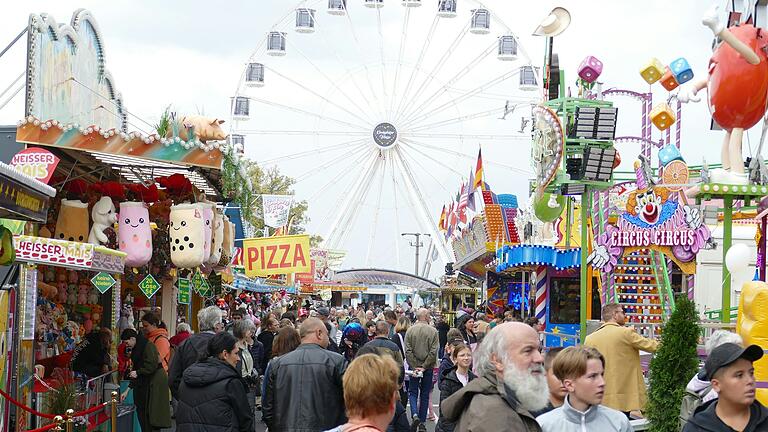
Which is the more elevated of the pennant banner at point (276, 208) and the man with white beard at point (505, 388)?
the pennant banner at point (276, 208)

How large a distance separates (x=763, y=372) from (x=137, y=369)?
20.3 feet

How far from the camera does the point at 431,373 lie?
1408cm

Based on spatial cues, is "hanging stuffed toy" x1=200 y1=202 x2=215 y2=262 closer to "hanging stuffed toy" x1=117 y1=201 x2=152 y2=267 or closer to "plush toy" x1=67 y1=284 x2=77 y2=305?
"hanging stuffed toy" x1=117 y1=201 x2=152 y2=267

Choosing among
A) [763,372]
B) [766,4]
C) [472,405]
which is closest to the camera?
[472,405]

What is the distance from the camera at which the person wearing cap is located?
4668mm

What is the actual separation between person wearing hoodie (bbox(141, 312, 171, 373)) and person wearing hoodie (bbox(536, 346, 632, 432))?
24.7ft

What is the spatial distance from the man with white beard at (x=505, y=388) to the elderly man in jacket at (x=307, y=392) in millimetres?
2676

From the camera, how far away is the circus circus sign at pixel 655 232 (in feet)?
61.0

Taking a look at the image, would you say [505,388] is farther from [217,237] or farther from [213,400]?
[217,237]

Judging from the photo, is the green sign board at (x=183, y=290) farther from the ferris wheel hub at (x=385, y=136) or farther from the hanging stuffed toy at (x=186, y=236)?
the ferris wheel hub at (x=385, y=136)

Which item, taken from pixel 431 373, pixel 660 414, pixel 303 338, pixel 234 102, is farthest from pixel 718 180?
pixel 234 102

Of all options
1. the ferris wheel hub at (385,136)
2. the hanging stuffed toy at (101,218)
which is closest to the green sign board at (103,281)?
the hanging stuffed toy at (101,218)

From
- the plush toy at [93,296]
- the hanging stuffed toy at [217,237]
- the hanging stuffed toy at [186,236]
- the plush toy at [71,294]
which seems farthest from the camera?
the plush toy at [93,296]

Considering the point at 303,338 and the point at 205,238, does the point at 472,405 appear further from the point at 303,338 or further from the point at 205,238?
the point at 205,238
